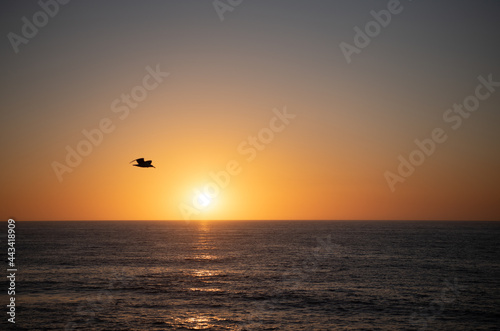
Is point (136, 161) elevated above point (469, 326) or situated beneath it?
elevated above

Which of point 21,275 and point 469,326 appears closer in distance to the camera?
point 469,326

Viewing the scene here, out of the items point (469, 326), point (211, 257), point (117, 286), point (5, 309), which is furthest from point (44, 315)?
point (211, 257)

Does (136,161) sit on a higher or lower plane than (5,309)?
higher

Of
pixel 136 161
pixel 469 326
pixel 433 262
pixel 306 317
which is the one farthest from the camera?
pixel 433 262

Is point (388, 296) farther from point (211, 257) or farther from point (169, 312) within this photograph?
point (211, 257)

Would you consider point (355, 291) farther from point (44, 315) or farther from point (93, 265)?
point (93, 265)

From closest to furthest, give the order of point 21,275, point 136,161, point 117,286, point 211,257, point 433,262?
point 136,161, point 117,286, point 21,275, point 433,262, point 211,257

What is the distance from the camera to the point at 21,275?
5988 centimetres

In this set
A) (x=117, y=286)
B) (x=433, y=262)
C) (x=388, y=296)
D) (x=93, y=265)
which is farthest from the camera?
(x=433, y=262)

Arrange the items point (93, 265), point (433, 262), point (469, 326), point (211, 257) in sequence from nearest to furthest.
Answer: point (469, 326) < point (93, 265) < point (433, 262) < point (211, 257)

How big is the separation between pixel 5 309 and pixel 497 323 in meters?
45.1

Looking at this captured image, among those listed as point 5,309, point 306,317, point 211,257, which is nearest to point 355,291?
point 306,317

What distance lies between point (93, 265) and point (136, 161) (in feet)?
167

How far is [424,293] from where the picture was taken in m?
49.3
